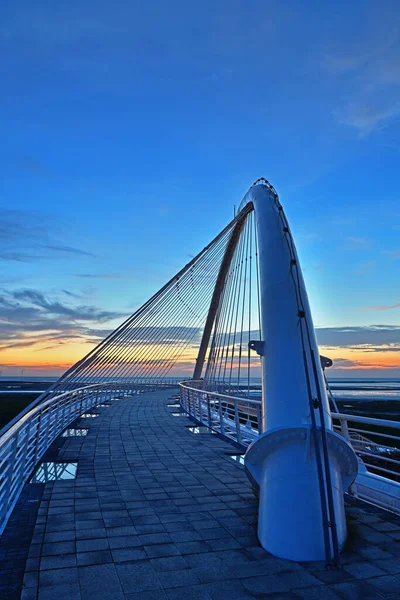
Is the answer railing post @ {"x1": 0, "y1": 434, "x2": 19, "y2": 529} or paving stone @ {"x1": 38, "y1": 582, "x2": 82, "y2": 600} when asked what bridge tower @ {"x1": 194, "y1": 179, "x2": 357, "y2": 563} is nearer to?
paving stone @ {"x1": 38, "y1": 582, "x2": 82, "y2": 600}

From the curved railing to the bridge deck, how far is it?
9.2 inches

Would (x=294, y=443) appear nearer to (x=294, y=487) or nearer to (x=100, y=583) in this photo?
(x=294, y=487)

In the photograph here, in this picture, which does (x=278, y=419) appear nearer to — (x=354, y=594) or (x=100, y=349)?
(x=354, y=594)

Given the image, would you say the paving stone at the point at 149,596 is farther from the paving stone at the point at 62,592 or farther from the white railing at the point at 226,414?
the white railing at the point at 226,414

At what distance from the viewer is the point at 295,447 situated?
4617 mm

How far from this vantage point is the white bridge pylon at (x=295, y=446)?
4.22 metres

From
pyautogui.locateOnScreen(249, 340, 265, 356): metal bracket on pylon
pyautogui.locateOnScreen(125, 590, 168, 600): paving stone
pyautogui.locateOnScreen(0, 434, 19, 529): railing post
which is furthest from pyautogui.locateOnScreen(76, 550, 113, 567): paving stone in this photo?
pyautogui.locateOnScreen(249, 340, 265, 356): metal bracket on pylon

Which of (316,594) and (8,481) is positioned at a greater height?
(8,481)

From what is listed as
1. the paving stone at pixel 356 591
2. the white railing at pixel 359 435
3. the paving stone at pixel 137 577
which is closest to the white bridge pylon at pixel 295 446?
the paving stone at pixel 356 591

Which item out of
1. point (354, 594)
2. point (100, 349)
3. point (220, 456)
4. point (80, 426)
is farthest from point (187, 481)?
point (100, 349)

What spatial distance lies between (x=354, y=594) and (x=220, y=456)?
614cm

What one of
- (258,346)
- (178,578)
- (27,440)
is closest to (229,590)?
(178,578)

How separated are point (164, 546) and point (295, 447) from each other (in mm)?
1585

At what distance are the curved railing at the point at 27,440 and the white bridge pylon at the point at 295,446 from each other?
271 centimetres
